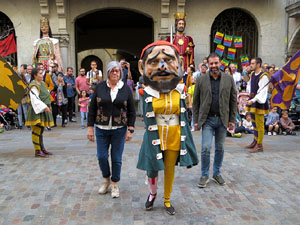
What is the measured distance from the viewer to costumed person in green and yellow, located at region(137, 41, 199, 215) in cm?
343

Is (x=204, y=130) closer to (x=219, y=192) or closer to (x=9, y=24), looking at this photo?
(x=219, y=192)

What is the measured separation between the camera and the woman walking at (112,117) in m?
3.98

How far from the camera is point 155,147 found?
11.3 feet

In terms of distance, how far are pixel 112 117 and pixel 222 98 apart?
1.54 meters

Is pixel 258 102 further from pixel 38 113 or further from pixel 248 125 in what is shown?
pixel 38 113

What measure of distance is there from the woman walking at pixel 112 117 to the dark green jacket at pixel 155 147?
591 mm

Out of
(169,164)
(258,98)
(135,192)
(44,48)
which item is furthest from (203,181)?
(44,48)

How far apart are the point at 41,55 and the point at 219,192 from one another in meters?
8.61

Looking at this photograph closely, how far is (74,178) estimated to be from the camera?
4773 mm

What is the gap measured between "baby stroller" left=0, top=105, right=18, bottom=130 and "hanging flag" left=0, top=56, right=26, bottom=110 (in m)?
3.81

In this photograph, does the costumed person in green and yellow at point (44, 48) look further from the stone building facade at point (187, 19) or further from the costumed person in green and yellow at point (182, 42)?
the costumed person in green and yellow at point (182, 42)

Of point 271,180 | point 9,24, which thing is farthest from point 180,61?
point 9,24

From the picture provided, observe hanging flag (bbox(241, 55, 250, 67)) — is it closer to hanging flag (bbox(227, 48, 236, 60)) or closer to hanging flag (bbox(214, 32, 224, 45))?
hanging flag (bbox(227, 48, 236, 60))

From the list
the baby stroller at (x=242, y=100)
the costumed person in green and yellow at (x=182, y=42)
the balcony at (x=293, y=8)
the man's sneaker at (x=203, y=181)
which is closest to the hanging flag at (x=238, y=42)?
the balcony at (x=293, y=8)
